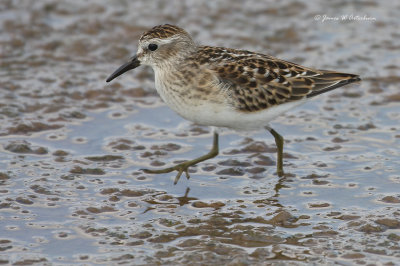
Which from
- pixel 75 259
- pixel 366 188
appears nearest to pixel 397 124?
pixel 366 188

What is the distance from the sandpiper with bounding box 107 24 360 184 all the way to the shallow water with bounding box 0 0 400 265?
0.58 meters

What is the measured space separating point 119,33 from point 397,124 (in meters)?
5.45

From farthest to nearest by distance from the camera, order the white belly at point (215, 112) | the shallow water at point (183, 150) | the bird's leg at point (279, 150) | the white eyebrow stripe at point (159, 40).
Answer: the bird's leg at point (279, 150) → the white eyebrow stripe at point (159, 40) → the white belly at point (215, 112) → the shallow water at point (183, 150)

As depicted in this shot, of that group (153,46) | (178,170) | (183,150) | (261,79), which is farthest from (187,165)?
(153,46)

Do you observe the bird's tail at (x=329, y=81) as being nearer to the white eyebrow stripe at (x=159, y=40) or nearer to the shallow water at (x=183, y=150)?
the shallow water at (x=183, y=150)

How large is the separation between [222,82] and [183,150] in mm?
1604

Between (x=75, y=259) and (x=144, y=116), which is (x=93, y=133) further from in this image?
(x=75, y=259)

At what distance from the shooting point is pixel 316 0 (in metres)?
14.2

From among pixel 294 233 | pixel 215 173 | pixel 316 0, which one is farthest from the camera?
pixel 316 0

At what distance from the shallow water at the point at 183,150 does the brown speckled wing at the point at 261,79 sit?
Answer: 40.1 inches

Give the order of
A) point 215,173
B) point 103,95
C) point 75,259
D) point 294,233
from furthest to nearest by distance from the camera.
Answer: point 103,95 < point 215,173 < point 294,233 < point 75,259

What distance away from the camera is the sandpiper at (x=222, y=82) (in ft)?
26.6

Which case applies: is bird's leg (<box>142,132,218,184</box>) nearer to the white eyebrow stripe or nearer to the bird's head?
the bird's head

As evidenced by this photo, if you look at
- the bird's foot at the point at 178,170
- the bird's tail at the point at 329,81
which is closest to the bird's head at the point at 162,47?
the bird's foot at the point at 178,170
